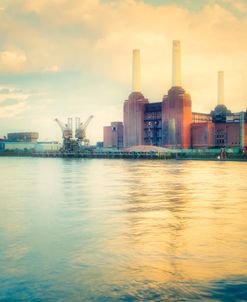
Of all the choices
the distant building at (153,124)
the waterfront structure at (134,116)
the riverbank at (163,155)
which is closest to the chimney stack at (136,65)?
the waterfront structure at (134,116)

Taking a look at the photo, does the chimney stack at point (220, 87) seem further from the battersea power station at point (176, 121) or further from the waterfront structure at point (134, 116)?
the waterfront structure at point (134, 116)

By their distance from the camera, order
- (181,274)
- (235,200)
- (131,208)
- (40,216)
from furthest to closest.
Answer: (235,200) < (131,208) < (40,216) < (181,274)

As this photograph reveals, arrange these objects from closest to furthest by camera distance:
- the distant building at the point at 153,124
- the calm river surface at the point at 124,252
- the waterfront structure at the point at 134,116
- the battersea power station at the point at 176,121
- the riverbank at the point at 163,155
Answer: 1. the calm river surface at the point at 124,252
2. the riverbank at the point at 163,155
3. the battersea power station at the point at 176,121
4. the distant building at the point at 153,124
5. the waterfront structure at the point at 134,116

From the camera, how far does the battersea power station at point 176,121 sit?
163500 mm

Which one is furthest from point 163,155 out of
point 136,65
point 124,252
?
point 124,252

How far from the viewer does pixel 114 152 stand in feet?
590

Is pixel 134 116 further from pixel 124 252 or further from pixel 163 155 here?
pixel 124 252

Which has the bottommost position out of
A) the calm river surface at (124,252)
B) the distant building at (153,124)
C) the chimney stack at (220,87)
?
the calm river surface at (124,252)

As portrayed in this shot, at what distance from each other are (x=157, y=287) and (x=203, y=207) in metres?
15.9

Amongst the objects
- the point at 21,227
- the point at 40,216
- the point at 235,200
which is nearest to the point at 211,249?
the point at 21,227

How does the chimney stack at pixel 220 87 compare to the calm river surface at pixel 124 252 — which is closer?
the calm river surface at pixel 124 252

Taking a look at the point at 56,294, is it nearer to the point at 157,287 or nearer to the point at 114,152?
the point at 157,287

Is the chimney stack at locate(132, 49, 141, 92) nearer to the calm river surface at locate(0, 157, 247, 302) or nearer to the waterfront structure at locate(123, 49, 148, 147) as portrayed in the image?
the waterfront structure at locate(123, 49, 148, 147)

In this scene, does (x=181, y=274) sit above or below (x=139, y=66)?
below
